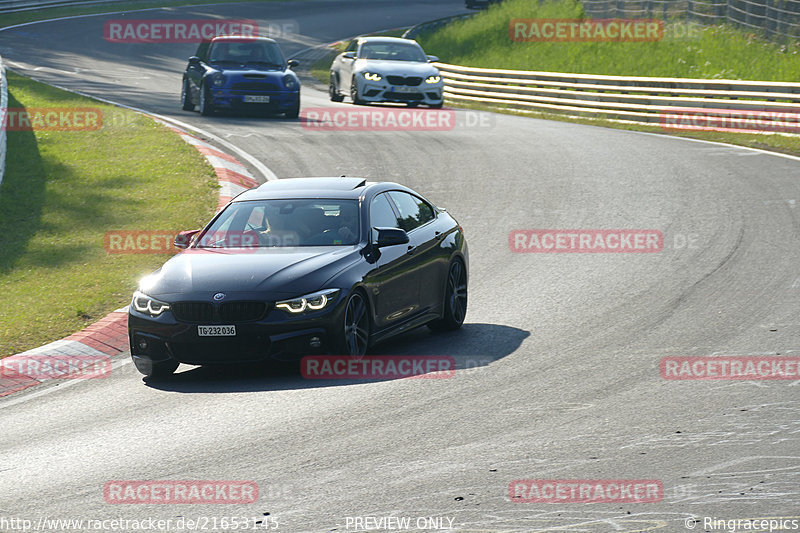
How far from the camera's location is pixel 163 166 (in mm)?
19828

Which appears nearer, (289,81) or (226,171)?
(226,171)

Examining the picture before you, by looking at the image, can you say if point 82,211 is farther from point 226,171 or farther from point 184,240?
point 184,240

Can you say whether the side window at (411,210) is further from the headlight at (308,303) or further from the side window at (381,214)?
the headlight at (308,303)

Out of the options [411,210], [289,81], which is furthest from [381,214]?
[289,81]

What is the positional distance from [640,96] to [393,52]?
640 centimetres

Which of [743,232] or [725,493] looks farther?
[743,232]

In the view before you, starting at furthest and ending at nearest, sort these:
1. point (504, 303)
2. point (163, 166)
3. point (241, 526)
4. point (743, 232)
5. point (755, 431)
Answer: point (163, 166)
point (743, 232)
point (504, 303)
point (755, 431)
point (241, 526)

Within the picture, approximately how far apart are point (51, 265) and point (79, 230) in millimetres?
1805

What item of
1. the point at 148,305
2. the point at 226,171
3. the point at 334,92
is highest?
the point at 148,305

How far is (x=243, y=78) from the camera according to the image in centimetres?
2616

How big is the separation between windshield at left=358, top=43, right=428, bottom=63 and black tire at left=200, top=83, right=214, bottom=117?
543 cm

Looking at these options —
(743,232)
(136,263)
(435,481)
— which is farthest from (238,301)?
(743,232)

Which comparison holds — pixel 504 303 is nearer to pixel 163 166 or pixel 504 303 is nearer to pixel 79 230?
pixel 79 230

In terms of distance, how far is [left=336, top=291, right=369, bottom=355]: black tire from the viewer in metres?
9.48
